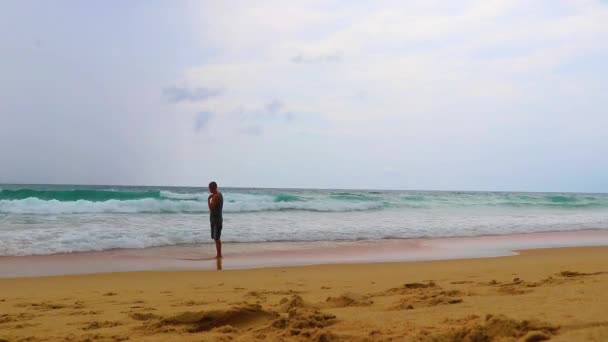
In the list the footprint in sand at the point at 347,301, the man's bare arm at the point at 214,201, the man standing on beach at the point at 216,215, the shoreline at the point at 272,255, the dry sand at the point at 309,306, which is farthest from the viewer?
the man's bare arm at the point at 214,201

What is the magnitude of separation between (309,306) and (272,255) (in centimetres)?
555

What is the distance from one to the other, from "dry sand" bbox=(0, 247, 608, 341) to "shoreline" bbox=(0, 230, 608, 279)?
1009 mm

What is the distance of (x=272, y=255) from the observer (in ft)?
32.3

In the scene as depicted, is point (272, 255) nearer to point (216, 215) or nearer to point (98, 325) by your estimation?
point (216, 215)

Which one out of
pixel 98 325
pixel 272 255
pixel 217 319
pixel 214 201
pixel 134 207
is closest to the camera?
pixel 217 319

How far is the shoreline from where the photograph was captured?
27.1 ft

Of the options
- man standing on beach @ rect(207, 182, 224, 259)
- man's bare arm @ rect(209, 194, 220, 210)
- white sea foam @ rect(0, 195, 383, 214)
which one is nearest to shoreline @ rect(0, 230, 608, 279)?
man standing on beach @ rect(207, 182, 224, 259)

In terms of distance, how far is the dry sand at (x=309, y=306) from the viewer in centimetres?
320

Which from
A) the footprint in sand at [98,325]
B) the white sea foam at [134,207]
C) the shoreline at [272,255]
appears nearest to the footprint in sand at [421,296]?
the footprint in sand at [98,325]

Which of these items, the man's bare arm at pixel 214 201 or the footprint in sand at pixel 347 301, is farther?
the man's bare arm at pixel 214 201

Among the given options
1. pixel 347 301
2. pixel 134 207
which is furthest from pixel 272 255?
pixel 134 207

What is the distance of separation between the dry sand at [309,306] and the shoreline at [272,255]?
1.01m

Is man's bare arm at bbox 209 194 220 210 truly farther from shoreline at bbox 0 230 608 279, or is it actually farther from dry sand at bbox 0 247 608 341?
dry sand at bbox 0 247 608 341

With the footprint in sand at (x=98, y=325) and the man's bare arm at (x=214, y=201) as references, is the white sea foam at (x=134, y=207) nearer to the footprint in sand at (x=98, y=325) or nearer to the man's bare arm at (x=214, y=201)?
the man's bare arm at (x=214, y=201)
